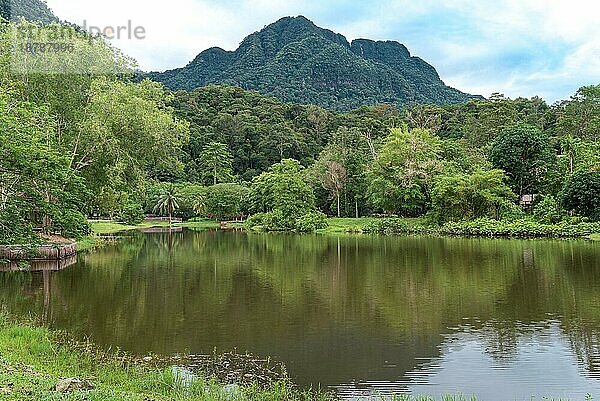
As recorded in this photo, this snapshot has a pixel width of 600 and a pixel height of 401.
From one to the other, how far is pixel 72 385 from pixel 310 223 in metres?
47.1

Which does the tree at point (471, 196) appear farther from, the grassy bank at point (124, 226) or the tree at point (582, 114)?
the grassy bank at point (124, 226)

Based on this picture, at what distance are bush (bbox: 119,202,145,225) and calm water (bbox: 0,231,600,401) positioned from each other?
39.6 meters

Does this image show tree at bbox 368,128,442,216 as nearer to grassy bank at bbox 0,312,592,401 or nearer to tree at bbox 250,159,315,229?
tree at bbox 250,159,315,229

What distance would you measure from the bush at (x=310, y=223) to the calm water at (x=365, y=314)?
25.5 m

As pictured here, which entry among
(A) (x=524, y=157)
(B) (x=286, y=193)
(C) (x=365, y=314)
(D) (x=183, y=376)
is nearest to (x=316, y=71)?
(B) (x=286, y=193)

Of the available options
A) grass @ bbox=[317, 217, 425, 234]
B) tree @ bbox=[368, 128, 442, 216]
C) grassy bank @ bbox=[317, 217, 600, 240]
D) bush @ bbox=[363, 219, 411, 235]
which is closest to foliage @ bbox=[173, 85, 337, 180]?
grass @ bbox=[317, 217, 425, 234]

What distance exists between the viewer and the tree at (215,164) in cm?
8300

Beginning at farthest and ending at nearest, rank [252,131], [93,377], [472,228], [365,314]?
1. [252,131]
2. [472,228]
3. [365,314]
4. [93,377]

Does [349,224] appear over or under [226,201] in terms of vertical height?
under

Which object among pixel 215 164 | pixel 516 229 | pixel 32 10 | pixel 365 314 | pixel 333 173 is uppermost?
pixel 32 10

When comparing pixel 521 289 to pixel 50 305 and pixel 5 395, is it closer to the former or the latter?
pixel 50 305

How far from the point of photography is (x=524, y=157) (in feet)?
165

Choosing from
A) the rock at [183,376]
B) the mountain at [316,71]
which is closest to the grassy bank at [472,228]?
the rock at [183,376]

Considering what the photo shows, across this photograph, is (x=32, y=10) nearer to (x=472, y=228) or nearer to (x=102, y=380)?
(x=472, y=228)
